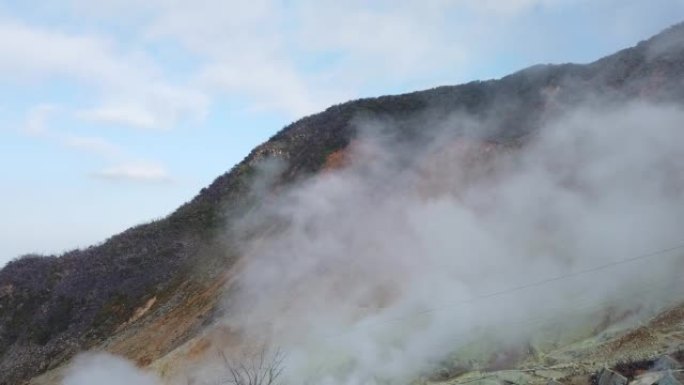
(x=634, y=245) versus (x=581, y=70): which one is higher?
(x=581, y=70)

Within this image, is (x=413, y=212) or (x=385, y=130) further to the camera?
(x=385, y=130)

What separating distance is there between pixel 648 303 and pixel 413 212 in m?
11.6

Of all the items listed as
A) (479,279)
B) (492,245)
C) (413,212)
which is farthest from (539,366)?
(413,212)

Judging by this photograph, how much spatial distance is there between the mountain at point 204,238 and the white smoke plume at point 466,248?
155 cm

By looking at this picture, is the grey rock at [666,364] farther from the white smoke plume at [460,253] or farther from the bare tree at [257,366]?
the bare tree at [257,366]

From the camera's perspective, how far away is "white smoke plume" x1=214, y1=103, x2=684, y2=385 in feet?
60.0

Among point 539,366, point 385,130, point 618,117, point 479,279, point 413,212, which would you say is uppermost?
point 385,130

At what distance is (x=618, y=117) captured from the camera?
87.3 feet

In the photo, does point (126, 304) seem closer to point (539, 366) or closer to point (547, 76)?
point (539, 366)

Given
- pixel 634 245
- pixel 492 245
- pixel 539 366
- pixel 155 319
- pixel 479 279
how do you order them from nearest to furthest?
pixel 539 366, pixel 634 245, pixel 479 279, pixel 492 245, pixel 155 319

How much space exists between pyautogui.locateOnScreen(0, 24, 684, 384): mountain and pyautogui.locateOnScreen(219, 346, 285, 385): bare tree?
3548mm

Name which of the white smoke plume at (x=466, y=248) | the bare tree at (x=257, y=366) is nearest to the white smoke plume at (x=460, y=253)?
the white smoke plume at (x=466, y=248)

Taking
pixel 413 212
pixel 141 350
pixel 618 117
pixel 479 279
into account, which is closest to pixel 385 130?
pixel 413 212

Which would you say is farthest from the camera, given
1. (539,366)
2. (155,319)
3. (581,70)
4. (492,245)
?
(581,70)
